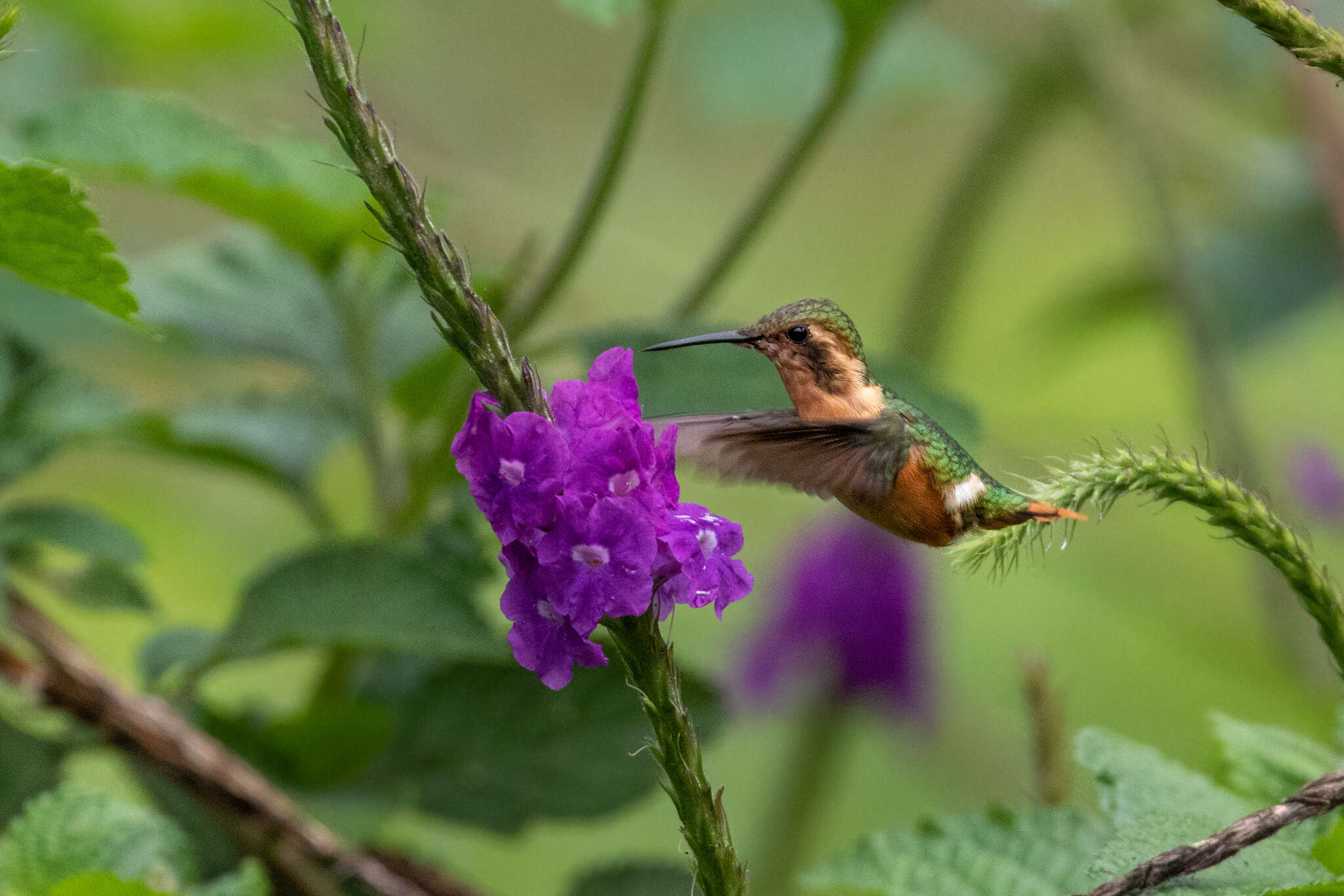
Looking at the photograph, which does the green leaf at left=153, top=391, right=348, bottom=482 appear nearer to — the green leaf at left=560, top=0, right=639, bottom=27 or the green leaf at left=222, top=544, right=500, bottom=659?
the green leaf at left=222, top=544, right=500, bottom=659

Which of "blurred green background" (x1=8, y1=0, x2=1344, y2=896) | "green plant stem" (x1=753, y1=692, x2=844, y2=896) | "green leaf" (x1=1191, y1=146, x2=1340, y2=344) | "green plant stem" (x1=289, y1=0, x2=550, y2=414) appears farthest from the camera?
"green leaf" (x1=1191, y1=146, x2=1340, y2=344)

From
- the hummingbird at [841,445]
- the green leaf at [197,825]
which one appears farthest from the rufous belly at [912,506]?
the green leaf at [197,825]

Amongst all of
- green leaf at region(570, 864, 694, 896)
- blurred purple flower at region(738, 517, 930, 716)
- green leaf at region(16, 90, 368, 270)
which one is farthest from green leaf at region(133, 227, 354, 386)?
blurred purple flower at region(738, 517, 930, 716)

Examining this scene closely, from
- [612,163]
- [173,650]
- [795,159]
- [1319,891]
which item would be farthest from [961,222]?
[1319,891]

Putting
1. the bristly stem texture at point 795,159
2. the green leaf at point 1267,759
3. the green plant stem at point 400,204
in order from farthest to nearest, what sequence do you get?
the bristly stem texture at point 795,159
the green leaf at point 1267,759
the green plant stem at point 400,204

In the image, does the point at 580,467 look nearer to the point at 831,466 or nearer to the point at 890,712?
the point at 831,466

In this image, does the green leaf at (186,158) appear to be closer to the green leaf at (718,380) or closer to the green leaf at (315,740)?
the green leaf at (718,380)
